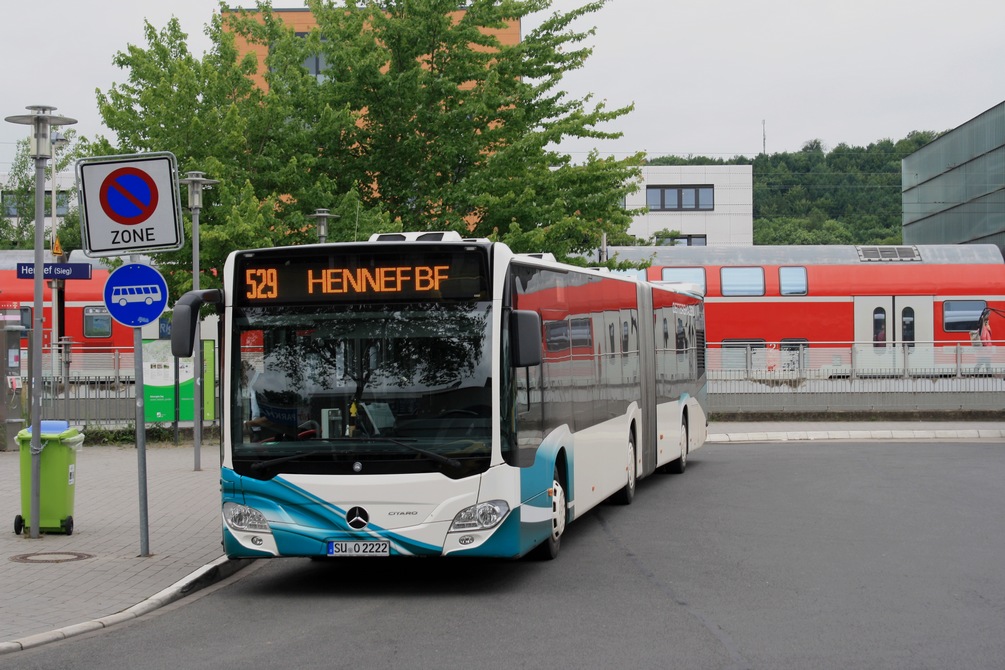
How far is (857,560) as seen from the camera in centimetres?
1092

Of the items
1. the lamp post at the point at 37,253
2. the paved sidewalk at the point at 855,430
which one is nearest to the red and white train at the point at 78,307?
the paved sidewalk at the point at 855,430

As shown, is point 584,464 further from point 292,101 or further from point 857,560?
point 292,101

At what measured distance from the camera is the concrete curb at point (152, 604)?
781cm

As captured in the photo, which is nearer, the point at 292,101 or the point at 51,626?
the point at 51,626

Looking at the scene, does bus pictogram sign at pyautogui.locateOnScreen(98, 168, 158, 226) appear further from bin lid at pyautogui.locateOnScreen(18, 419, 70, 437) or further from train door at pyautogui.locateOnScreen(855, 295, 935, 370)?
train door at pyautogui.locateOnScreen(855, 295, 935, 370)

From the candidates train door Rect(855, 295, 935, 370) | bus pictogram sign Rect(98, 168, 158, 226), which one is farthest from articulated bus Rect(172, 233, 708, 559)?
train door Rect(855, 295, 935, 370)

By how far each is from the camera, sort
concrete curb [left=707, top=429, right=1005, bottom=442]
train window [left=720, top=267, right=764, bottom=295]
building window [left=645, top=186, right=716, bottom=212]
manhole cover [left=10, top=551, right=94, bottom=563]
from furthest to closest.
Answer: building window [left=645, top=186, right=716, bottom=212] → train window [left=720, top=267, right=764, bottom=295] → concrete curb [left=707, top=429, right=1005, bottom=442] → manhole cover [left=10, top=551, right=94, bottom=563]

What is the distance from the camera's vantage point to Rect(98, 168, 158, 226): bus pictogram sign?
1135 centimetres

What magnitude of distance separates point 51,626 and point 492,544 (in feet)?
9.84

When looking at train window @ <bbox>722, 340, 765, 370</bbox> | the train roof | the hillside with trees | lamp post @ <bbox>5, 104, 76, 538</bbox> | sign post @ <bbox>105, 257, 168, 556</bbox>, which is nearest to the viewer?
sign post @ <bbox>105, 257, 168, 556</bbox>

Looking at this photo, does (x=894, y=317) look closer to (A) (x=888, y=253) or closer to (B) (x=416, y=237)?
(A) (x=888, y=253)

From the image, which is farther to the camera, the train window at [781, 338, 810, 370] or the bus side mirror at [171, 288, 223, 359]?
the train window at [781, 338, 810, 370]

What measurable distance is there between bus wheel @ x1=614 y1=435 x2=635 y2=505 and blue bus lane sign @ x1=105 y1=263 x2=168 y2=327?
6004mm

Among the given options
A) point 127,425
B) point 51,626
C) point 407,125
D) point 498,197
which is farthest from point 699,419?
point 51,626
